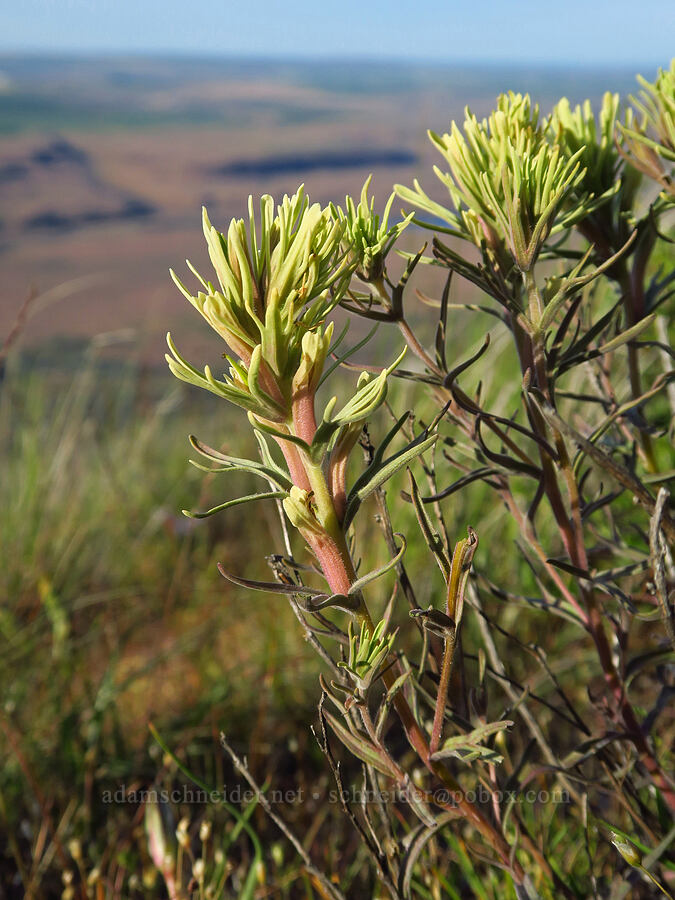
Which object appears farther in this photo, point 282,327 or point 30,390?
point 30,390

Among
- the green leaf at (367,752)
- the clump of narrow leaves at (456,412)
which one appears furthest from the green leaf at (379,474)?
the green leaf at (367,752)

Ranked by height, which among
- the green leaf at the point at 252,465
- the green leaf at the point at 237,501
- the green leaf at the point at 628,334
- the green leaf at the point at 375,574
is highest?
the green leaf at the point at 628,334

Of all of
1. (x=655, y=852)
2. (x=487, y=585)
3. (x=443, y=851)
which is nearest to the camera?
(x=655, y=852)

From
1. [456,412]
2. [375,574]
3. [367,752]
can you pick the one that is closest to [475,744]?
[367,752]

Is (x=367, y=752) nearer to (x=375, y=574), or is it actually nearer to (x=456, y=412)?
(x=375, y=574)

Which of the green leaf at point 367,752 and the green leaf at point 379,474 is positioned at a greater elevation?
the green leaf at point 379,474

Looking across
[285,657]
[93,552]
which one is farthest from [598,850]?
[93,552]

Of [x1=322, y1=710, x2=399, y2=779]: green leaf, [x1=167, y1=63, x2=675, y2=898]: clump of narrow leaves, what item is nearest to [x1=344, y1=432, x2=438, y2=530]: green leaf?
[x1=167, y1=63, x2=675, y2=898]: clump of narrow leaves

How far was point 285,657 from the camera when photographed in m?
1.95

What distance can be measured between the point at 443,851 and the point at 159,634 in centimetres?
125

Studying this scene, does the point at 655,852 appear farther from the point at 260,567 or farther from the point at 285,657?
the point at 260,567

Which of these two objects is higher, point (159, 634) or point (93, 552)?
point (93, 552)

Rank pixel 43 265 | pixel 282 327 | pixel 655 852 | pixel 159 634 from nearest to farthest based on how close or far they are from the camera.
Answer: pixel 282 327, pixel 655 852, pixel 159 634, pixel 43 265

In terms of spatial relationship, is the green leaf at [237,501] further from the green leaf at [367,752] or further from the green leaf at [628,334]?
the green leaf at [628,334]
